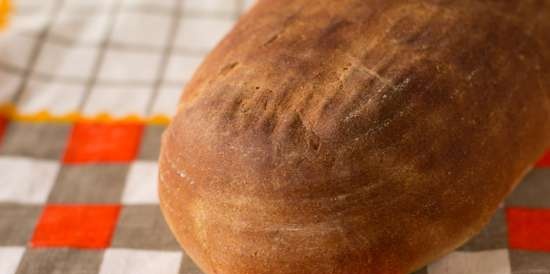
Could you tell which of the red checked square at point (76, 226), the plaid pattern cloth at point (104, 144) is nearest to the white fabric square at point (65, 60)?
the plaid pattern cloth at point (104, 144)

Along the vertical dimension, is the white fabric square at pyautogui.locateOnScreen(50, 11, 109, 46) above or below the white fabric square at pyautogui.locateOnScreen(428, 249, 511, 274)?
above

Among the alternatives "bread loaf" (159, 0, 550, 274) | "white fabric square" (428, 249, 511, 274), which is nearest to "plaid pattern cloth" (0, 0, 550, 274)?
"white fabric square" (428, 249, 511, 274)

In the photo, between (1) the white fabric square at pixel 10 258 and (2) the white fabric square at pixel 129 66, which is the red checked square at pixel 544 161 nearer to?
(2) the white fabric square at pixel 129 66

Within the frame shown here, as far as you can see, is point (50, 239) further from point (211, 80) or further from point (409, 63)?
point (409, 63)

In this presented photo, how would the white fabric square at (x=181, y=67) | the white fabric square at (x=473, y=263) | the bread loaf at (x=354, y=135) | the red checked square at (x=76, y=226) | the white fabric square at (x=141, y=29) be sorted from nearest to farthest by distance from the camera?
the bread loaf at (x=354, y=135) < the white fabric square at (x=473, y=263) < the red checked square at (x=76, y=226) < the white fabric square at (x=181, y=67) < the white fabric square at (x=141, y=29)

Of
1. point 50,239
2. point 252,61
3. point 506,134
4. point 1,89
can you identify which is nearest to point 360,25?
point 252,61

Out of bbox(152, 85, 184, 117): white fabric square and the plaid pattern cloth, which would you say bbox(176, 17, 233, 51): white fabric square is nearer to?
the plaid pattern cloth

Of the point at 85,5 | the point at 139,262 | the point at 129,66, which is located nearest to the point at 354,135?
the point at 139,262
